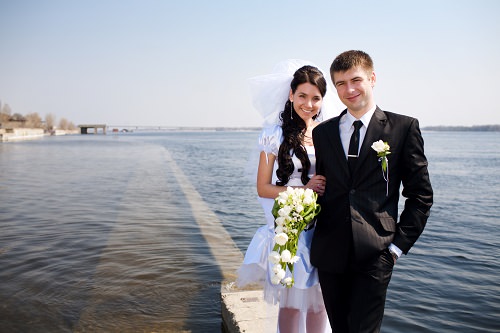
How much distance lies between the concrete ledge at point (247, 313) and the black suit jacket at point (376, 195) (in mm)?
1311

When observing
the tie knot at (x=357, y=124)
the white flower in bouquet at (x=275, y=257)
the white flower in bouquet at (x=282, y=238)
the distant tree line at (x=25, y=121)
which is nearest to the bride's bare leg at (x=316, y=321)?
the white flower in bouquet at (x=275, y=257)

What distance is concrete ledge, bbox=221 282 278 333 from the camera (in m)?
3.79

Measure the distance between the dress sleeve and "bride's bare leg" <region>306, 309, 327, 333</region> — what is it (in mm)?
1222

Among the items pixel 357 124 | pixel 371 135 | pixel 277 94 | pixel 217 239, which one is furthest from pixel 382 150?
pixel 217 239

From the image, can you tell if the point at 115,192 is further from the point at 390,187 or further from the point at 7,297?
the point at 390,187

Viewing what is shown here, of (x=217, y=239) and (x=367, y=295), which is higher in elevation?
(x=367, y=295)

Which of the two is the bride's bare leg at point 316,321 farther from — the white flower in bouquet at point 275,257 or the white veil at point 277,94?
the white veil at point 277,94

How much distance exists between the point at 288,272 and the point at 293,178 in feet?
2.26

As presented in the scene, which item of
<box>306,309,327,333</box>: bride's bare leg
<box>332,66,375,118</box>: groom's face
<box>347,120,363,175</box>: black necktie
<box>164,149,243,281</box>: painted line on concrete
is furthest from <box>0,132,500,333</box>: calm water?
<box>332,66,375,118</box>: groom's face

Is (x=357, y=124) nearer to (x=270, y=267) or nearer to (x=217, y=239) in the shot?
(x=270, y=267)

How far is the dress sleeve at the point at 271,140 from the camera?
3.23 meters

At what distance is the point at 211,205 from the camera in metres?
13.5

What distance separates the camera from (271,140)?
128 inches

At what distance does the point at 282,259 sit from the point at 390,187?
2.57ft
